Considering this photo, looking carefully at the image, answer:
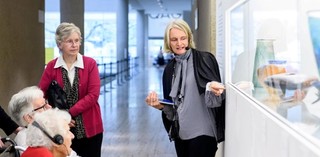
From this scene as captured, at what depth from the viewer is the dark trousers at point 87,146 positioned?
11.6 feet

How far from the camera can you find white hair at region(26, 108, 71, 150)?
2.29 metres

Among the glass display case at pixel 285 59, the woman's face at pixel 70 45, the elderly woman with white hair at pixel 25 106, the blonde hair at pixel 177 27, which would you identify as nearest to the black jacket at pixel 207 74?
the blonde hair at pixel 177 27

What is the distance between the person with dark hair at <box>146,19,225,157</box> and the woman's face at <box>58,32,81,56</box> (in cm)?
72

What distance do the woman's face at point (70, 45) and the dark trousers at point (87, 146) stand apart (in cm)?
67

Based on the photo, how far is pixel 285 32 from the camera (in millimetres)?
1624

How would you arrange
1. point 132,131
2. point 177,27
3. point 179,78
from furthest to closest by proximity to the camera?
point 132,131
point 179,78
point 177,27

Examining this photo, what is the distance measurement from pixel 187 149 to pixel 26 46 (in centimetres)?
351

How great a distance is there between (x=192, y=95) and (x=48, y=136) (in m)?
1.07

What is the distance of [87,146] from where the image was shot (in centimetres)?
357

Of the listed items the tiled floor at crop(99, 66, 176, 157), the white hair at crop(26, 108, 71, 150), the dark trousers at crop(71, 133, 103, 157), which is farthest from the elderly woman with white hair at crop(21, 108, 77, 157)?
the tiled floor at crop(99, 66, 176, 157)

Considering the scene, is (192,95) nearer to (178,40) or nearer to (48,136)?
(178,40)

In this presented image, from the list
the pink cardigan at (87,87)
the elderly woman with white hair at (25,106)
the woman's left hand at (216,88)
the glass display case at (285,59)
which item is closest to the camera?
the glass display case at (285,59)

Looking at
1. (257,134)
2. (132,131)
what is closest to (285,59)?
(257,134)

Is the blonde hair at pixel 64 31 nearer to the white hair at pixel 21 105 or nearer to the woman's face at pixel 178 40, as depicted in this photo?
the white hair at pixel 21 105
